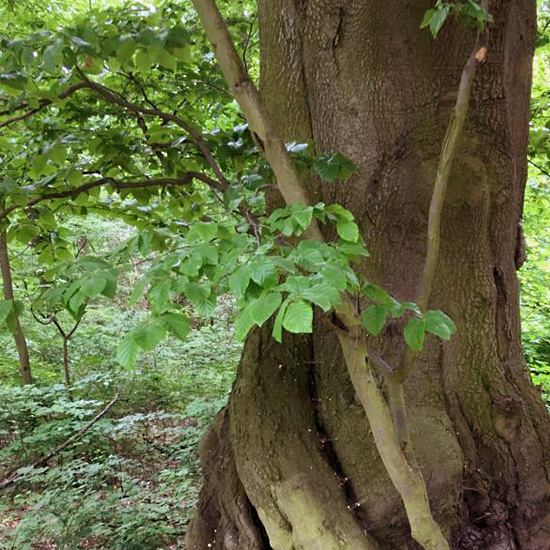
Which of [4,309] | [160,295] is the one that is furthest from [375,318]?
[4,309]

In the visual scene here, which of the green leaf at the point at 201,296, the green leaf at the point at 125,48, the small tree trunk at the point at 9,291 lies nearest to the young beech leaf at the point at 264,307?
the green leaf at the point at 201,296

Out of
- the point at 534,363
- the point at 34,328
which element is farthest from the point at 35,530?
the point at 534,363

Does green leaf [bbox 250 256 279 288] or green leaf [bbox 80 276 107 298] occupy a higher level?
green leaf [bbox 80 276 107 298]

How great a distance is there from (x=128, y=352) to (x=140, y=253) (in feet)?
1.38

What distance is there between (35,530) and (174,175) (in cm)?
242

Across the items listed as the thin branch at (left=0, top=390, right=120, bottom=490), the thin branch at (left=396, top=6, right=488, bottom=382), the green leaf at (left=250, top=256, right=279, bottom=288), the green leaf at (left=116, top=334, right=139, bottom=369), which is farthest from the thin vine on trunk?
the thin branch at (left=0, top=390, right=120, bottom=490)

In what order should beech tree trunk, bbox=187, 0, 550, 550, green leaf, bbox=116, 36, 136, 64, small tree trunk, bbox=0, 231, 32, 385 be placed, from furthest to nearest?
small tree trunk, bbox=0, 231, 32, 385 < beech tree trunk, bbox=187, 0, 550, 550 < green leaf, bbox=116, 36, 136, 64

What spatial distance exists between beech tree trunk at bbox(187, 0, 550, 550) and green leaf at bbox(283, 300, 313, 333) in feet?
3.80

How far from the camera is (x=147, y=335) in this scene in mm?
1086

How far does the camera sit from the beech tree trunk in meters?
1.97

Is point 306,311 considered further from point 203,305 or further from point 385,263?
point 385,263

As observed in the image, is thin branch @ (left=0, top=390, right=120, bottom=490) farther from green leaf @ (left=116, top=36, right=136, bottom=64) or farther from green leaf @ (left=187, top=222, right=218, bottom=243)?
green leaf @ (left=187, top=222, right=218, bottom=243)

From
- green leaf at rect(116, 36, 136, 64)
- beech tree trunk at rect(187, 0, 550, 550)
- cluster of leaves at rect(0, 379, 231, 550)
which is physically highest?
green leaf at rect(116, 36, 136, 64)

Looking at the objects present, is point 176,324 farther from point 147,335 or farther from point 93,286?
point 93,286
